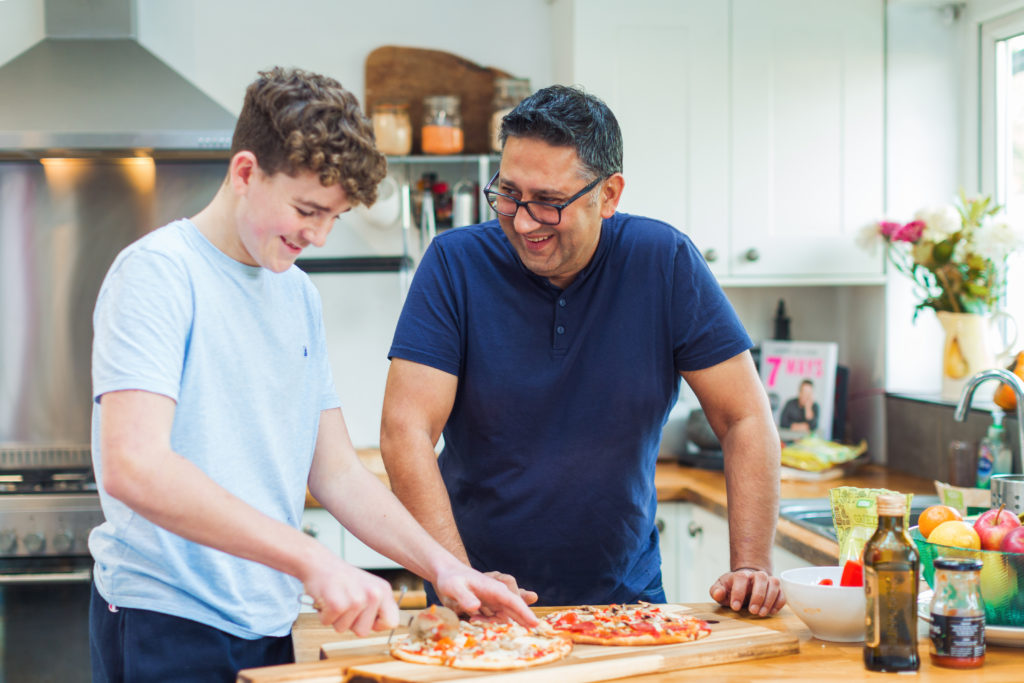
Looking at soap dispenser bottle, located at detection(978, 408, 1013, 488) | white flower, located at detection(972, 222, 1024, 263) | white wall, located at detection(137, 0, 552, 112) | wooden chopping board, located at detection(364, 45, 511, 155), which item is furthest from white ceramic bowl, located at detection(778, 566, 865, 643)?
white wall, located at detection(137, 0, 552, 112)

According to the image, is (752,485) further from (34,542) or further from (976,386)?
(34,542)

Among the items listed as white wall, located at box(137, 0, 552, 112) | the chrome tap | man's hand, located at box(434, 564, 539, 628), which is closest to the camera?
man's hand, located at box(434, 564, 539, 628)

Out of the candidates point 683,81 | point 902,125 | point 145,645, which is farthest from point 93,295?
point 902,125

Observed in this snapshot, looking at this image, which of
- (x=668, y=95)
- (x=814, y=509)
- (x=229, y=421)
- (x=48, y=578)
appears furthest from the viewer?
(x=668, y=95)

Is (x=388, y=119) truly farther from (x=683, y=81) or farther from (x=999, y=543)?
(x=999, y=543)

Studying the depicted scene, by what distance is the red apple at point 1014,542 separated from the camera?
133cm

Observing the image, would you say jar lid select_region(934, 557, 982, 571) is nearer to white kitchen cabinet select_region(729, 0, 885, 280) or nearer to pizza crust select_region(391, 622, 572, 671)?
pizza crust select_region(391, 622, 572, 671)

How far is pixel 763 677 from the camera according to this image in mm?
1231

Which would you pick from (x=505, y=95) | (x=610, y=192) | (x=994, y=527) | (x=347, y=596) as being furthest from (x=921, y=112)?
(x=347, y=596)

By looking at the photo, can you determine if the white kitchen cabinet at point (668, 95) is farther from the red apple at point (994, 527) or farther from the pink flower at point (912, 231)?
the red apple at point (994, 527)

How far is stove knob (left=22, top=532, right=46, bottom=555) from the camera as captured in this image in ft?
8.87

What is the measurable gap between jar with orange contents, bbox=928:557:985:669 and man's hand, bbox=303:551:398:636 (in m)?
0.68

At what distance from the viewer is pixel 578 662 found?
1.23m

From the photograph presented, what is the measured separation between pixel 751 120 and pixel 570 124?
160cm
